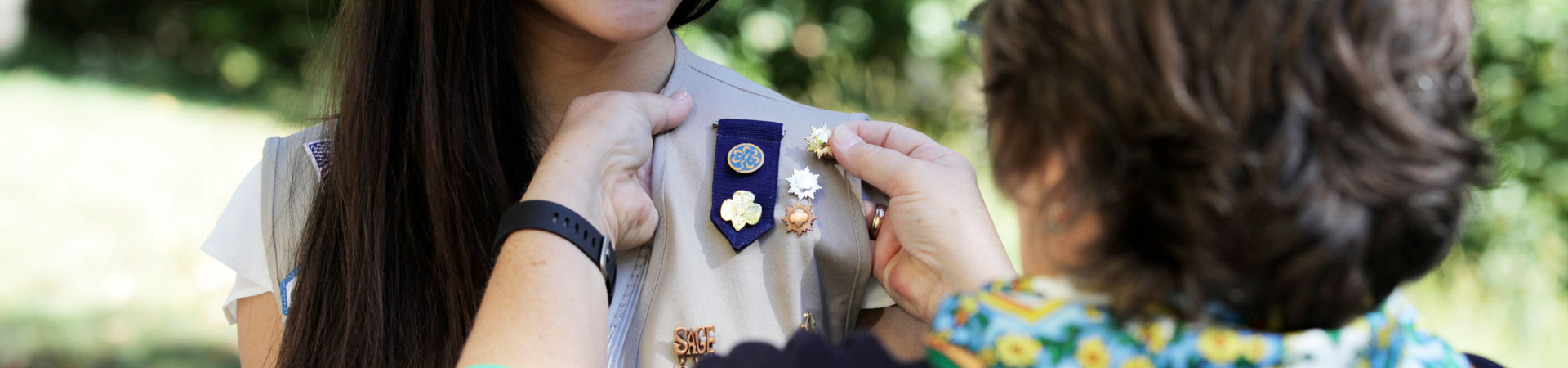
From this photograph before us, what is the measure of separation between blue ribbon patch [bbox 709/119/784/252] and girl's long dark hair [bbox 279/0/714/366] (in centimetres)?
32

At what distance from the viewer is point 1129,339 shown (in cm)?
101

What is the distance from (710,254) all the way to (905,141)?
34cm

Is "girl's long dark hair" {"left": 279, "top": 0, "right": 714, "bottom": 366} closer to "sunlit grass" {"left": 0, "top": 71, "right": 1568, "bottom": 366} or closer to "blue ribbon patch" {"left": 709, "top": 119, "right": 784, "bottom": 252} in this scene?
"blue ribbon patch" {"left": 709, "top": 119, "right": 784, "bottom": 252}

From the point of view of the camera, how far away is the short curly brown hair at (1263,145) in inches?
36.3

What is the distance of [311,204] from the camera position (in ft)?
5.70

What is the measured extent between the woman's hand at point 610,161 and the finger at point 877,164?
0.80ft

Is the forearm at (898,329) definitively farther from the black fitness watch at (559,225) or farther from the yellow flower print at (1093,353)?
the yellow flower print at (1093,353)

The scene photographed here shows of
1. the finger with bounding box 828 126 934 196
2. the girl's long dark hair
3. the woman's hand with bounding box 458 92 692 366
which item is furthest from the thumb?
the girl's long dark hair

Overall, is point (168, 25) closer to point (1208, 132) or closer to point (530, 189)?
point (530, 189)

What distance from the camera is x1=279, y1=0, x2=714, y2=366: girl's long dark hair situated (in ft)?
5.36

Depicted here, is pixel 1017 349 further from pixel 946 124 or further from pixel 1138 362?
pixel 946 124

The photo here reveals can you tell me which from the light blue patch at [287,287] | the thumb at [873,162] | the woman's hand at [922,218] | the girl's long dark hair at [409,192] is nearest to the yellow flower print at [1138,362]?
the woman's hand at [922,218]

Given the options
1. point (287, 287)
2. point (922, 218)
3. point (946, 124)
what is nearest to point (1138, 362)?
point (922, 218)

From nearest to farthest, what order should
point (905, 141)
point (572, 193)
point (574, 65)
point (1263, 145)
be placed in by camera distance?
point (1263, 145) < point (572, 193) < point (905, 141) < point (574, 65)
